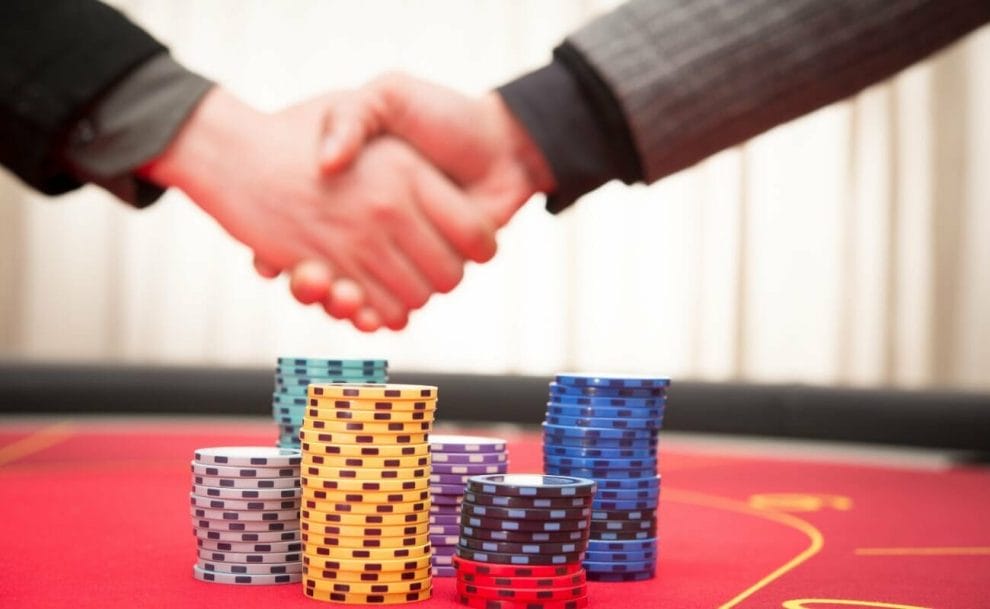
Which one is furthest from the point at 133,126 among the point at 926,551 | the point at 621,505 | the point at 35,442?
the point at 35,442

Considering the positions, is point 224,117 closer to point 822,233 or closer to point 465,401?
point 465,401

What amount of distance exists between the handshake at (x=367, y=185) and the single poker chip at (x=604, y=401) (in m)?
0.35

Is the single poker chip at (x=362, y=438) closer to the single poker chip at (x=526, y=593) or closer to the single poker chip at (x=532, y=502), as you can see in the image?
the single poker chip at (x=532, y=502)

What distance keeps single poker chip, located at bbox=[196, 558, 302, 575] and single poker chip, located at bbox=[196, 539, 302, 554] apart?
0.03 metres

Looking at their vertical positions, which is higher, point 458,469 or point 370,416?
point 370,416

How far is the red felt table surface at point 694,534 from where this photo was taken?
244 cm

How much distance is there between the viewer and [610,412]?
2721 millimetres

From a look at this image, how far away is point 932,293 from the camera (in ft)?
23.0

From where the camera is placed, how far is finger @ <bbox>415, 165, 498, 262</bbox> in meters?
2.76

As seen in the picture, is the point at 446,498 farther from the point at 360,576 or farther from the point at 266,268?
the point at 266,268

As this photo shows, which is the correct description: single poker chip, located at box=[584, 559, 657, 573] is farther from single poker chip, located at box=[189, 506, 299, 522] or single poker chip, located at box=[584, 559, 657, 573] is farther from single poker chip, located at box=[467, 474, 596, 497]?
single poker chip, located at box=[189, 506, 299, 522]

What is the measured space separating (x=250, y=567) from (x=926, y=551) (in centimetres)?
164

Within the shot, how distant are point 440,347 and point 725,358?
1.63 metres

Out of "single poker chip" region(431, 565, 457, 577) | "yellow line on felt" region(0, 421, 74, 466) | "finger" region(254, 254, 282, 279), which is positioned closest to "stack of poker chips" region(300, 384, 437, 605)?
"single poker chip" region(431, 565, 457, 577)
